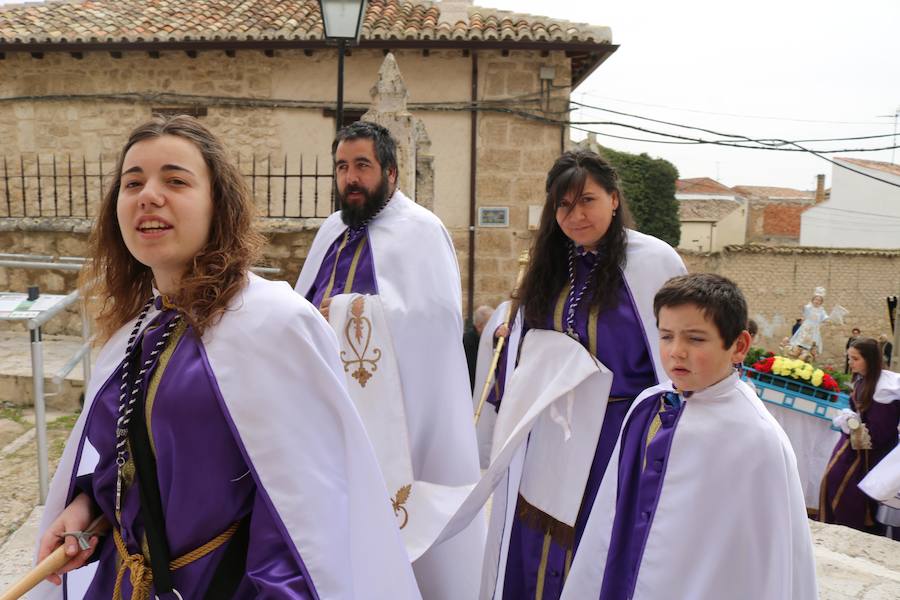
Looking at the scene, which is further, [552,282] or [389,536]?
[552,282]

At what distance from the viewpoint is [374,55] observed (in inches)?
486

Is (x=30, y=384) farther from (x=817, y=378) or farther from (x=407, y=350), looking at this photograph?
(x=817, y=378)

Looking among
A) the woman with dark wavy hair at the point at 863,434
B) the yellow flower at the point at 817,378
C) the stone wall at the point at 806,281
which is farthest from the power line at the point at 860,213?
the woman with dark wavy hair at the point at 863,434

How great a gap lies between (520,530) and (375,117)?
523 centimetres

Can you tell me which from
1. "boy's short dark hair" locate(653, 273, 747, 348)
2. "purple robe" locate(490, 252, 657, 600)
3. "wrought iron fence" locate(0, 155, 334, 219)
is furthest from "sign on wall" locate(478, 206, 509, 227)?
"boy's short dark hair" locate(653, 273, 747, 348)

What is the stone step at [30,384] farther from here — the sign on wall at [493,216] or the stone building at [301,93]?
the sign on wall at [493,216]

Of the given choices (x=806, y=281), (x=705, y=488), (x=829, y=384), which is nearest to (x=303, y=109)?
(x=829, y=384)

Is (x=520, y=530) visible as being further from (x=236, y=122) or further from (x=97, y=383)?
(x=236, y=122)

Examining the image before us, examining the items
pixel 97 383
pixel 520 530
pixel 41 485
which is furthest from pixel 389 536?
pixel 41 485

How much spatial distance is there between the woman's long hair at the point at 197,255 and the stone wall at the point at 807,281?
2107 cm

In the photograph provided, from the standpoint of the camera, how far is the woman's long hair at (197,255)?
160cm

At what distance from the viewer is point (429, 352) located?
3.68 m

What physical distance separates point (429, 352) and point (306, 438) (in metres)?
2.12

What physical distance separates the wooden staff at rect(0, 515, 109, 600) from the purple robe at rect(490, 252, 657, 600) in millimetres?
1671
